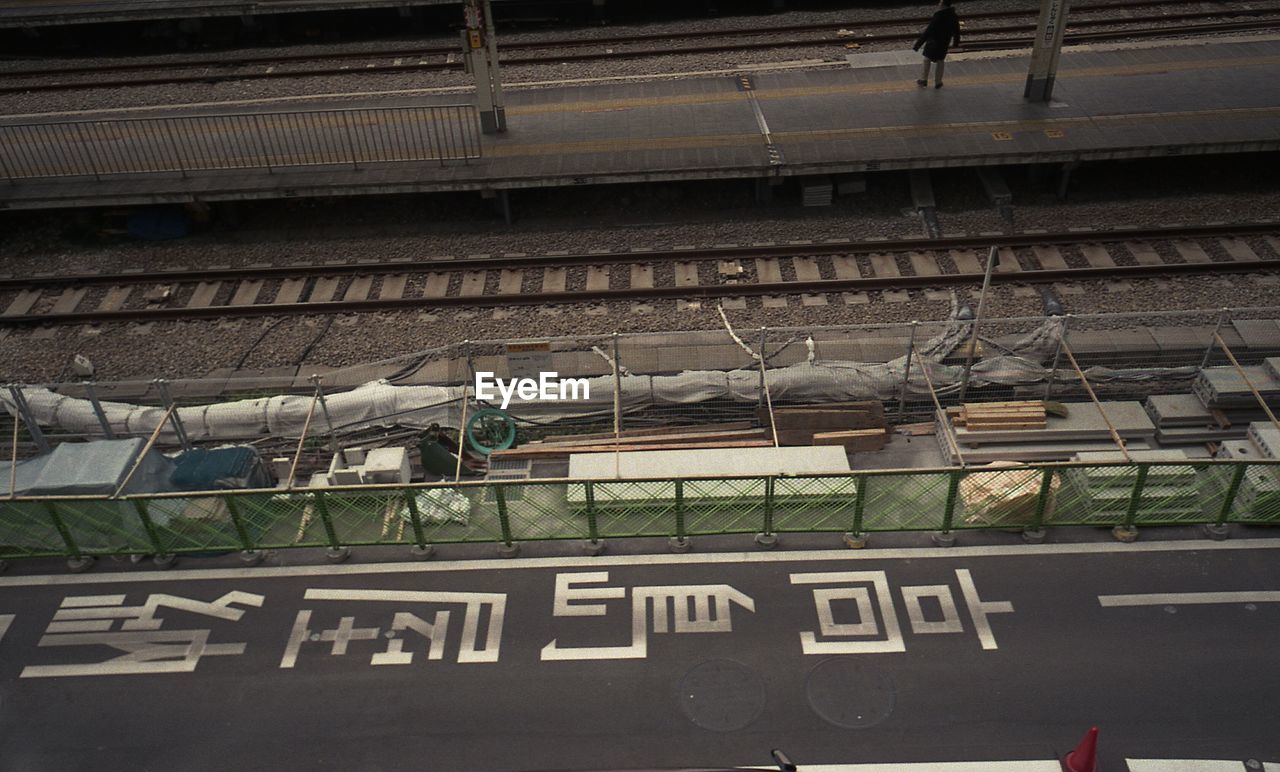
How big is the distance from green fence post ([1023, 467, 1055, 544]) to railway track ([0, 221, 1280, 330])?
19.1 feet

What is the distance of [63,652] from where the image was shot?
1047 centimetres

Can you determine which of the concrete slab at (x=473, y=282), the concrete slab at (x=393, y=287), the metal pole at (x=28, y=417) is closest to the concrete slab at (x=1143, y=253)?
the concrete slab at (x=473, y=282)

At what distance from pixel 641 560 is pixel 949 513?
355 centimetres

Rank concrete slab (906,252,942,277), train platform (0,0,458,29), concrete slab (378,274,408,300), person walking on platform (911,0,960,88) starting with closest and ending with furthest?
1. concrete slab (906,252,942,277)
2. concrete slab (378,274,408,300)
3. person walking on platform (911,0,960,88)
4. train platform (0,0,458,29)

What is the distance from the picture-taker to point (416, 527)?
1099 cm

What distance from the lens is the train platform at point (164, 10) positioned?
2391 cm

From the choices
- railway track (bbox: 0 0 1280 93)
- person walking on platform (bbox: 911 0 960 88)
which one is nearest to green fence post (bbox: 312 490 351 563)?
person walking on platform (bbox: 911 0 960 88)

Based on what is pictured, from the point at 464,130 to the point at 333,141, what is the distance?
2.56m

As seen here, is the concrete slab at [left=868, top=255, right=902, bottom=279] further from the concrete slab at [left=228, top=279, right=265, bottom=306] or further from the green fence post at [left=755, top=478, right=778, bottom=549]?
the concrete slab at [left=228, top=279, right=265, bottom=306]

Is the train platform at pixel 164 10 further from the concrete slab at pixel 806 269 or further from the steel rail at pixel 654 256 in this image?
the concrete slab at pixel 806 269

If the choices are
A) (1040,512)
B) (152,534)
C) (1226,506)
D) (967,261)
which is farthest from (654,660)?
(967,261)

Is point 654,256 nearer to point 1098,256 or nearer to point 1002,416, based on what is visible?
point 1002,416

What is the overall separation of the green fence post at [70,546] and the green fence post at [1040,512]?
10990 millimetres

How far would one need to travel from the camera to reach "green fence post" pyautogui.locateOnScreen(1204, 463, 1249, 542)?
10.5 meters
